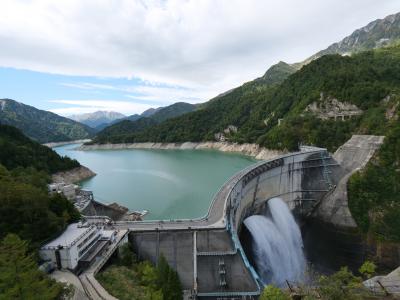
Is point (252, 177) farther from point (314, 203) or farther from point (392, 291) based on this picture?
point (392, 291)

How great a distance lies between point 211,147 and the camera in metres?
119

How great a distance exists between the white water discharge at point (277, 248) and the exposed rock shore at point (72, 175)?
1712 inches

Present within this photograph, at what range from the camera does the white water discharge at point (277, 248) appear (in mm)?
27203

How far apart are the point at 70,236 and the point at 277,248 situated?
58.5ft

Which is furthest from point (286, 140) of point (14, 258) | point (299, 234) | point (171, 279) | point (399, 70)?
point (14, 258)

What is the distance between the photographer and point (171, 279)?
1812cm

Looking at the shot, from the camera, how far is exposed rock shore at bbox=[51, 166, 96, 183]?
204 feet

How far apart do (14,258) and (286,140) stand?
6876 centimetres

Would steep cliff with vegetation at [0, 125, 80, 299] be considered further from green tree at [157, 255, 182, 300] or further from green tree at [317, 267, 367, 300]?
green tree at [317, 267, 367, 300]

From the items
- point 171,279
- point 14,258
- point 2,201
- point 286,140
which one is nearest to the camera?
point 14,258

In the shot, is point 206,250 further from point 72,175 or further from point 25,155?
point 72,175

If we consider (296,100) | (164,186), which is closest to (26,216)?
(164,186)

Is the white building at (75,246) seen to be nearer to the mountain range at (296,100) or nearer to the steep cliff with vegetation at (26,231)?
the steep cliff with vegetation at (26,231)

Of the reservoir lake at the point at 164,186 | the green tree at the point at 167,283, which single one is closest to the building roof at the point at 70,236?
the green tree at the point at 167,283
